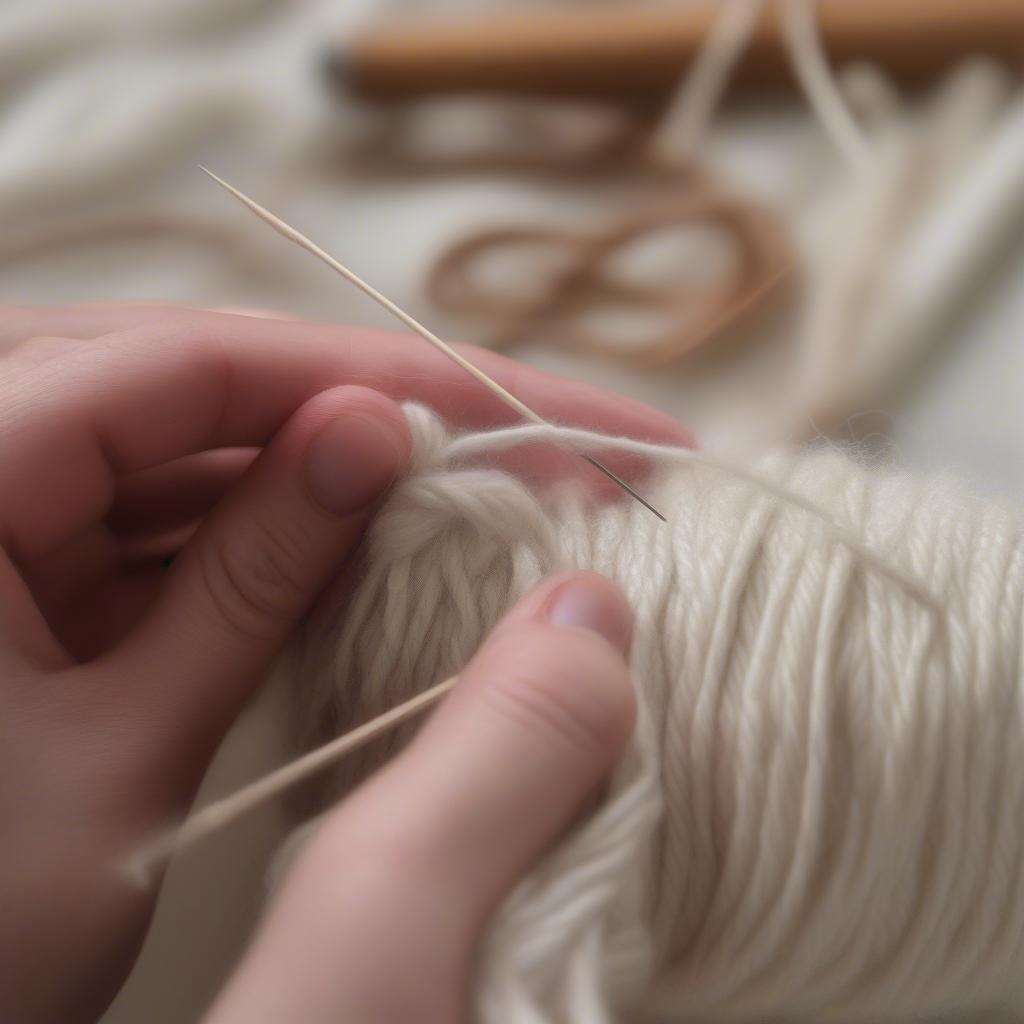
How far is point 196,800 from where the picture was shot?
1.92 feet

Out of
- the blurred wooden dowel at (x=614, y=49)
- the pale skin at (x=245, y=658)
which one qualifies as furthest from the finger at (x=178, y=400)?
the blurred wooden dowel at (x=614, y=49)

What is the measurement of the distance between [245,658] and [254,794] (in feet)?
0.49

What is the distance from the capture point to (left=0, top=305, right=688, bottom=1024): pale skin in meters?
0.40

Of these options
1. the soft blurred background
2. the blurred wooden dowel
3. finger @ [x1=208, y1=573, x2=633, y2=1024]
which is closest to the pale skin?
finger @ [x1=208, y1=573, x2=633, y2=1024]

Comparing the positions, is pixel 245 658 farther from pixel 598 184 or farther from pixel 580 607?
pixel 598 184

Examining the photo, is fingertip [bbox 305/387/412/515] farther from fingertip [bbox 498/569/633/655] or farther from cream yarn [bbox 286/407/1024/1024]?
fingertip [bbox 498/569/633/655]

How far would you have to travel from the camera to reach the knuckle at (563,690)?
436 mm

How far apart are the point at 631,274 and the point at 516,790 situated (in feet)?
1.78

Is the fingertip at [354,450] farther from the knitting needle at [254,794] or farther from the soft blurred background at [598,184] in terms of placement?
the soft blurred background at [598,184]

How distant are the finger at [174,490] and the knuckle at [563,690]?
11.3 inches

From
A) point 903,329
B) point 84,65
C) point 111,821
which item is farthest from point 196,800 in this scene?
point 84,65

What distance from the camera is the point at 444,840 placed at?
1.33 ft

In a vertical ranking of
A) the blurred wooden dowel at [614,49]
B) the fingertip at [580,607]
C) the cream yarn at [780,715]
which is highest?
the blurred wooden dowel at [614,49]

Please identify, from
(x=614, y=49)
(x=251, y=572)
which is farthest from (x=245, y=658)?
(x=614, y=49)
